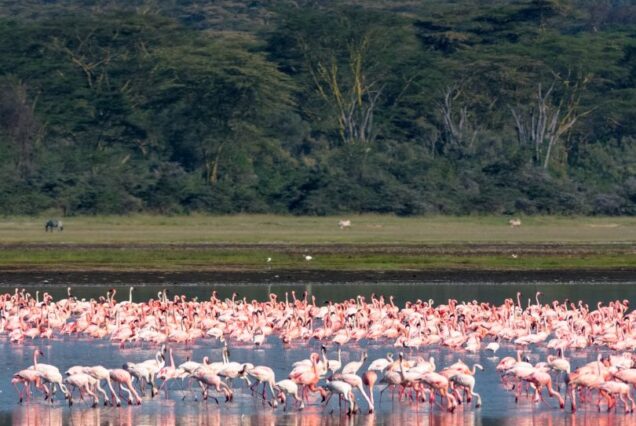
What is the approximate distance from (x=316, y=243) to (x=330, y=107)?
99.3ft

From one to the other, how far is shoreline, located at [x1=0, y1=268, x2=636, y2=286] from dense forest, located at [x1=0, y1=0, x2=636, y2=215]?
25.0 m

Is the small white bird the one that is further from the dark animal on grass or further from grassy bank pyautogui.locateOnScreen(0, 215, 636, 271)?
the dark animal on grass

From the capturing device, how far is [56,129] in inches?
2923

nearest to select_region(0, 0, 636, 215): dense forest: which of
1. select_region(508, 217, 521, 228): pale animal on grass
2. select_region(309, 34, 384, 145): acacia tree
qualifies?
select_region(309, 34, 384, 145): acacia tree

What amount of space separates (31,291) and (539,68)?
141 feet

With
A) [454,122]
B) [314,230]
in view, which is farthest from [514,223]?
[454,122]

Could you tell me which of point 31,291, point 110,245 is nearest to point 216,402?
point 31,291

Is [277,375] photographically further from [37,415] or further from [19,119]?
[19,119]

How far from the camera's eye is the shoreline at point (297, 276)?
36969 millimetres

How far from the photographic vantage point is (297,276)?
38.2m

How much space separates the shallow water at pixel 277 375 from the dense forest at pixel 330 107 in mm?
29027

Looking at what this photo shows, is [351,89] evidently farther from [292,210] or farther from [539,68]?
[292,210]

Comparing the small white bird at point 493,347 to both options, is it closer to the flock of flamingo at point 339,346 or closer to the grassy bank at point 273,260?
the flock of flamingo at point 339,346

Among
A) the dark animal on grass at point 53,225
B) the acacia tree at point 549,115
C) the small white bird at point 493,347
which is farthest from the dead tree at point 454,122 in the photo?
the small white bird at point 493,347
